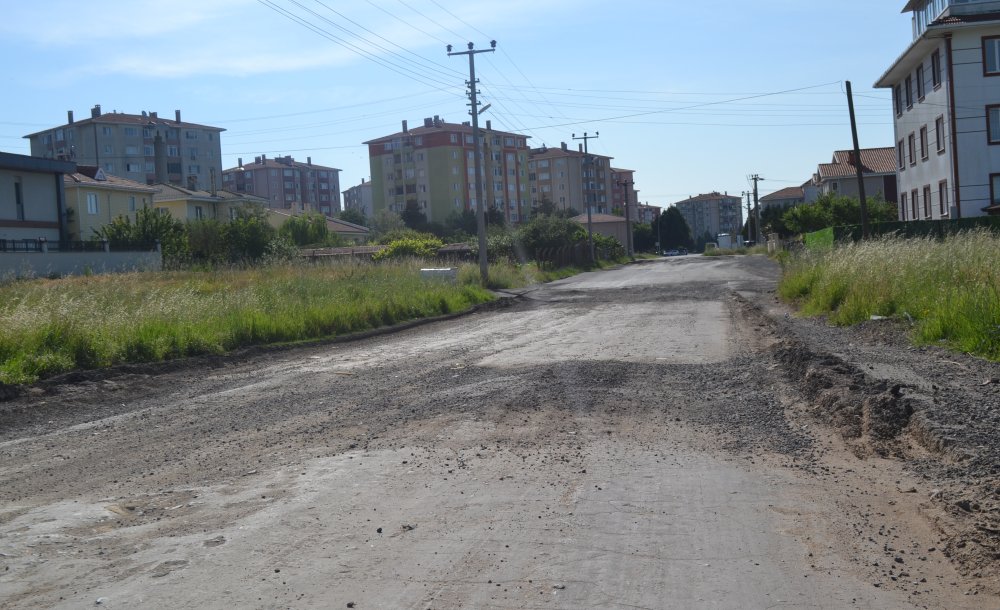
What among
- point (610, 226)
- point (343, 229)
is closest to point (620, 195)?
point (610, 226)

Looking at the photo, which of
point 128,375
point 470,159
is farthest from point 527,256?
point 470,159

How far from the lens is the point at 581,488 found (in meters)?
6.21

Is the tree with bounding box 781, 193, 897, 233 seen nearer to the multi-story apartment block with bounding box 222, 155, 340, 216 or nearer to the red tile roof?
the red tile roof

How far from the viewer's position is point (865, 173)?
7650cm

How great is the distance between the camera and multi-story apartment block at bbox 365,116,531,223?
395 ft

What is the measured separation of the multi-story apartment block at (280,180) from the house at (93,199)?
280 feet

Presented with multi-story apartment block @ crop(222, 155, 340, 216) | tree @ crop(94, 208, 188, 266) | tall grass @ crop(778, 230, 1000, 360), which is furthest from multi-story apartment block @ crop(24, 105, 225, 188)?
tall grass @ crop(778, 230, 1000, 360)

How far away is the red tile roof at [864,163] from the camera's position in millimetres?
76688

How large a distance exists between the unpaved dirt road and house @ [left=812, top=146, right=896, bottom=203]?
68842 millimetres

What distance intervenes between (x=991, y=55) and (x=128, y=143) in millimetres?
104617

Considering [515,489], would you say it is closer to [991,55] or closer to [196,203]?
[991,55]

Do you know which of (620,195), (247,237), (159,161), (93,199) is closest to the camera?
(93,199)

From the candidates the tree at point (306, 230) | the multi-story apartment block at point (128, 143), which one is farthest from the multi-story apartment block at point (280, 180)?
the tree at point (306, 230)

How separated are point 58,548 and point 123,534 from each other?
38cm
